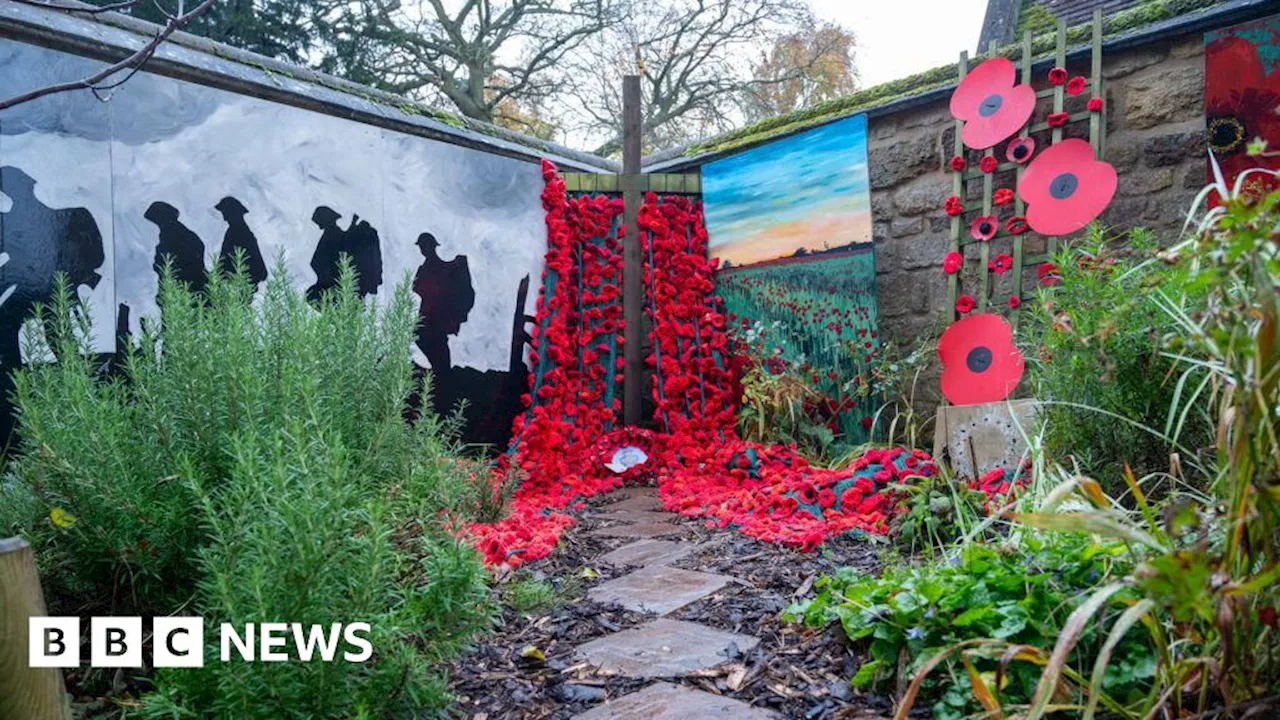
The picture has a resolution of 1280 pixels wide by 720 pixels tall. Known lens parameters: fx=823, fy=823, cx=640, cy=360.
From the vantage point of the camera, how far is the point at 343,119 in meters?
3.90

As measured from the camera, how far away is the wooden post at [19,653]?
3.36 ft

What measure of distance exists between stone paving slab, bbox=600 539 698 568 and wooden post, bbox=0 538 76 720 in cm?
185

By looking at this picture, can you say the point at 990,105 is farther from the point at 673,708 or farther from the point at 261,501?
the point at 261,501

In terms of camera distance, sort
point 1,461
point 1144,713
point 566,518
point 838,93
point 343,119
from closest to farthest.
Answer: point 1144,713
point 1,461
point 566,518
point 343,119
point 838,93

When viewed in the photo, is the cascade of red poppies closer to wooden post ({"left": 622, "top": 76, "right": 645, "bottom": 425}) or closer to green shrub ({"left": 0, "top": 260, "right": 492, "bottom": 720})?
wooden post ({"left": 622, "top": 76, "right": 645, "bottom": 425})

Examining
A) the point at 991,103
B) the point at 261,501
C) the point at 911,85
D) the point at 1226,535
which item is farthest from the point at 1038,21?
the point at 261,501

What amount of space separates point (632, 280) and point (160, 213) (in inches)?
98.2

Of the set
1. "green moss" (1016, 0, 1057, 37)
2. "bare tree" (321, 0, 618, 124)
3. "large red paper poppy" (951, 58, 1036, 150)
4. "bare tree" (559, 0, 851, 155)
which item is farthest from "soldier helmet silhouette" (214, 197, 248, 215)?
"bare tree" (559, 0, 851, 155)

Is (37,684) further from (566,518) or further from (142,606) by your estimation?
(566,518)

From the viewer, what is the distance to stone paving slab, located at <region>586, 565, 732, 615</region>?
2.28 meters

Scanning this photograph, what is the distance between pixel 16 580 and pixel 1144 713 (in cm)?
154

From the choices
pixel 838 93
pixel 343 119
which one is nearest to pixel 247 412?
pixel 343 119

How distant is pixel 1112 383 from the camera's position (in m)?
2.12

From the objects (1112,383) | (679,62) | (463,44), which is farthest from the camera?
(679,62)
